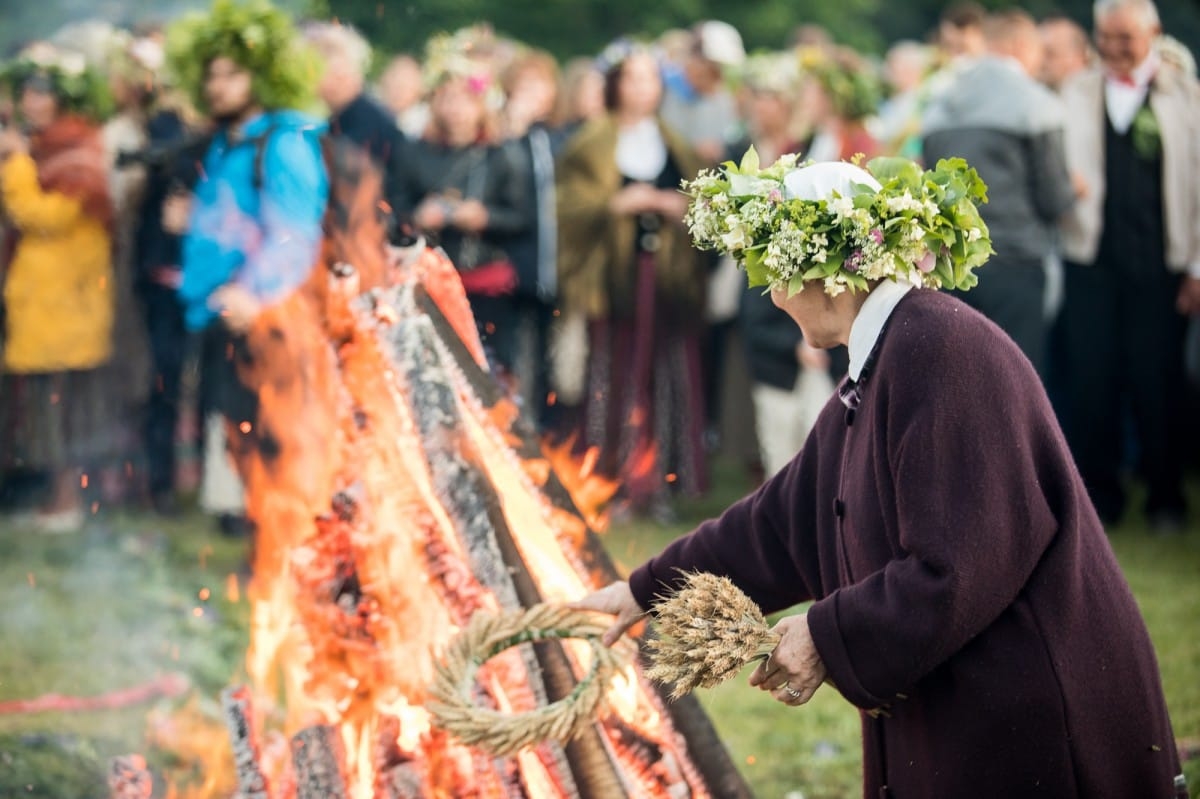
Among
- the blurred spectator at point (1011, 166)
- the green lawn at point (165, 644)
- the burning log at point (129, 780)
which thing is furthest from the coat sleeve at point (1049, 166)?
the burning log at point (129, 780)

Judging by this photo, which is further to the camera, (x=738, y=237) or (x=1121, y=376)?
(x=1121, y=376)

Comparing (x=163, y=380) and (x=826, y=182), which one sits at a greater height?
(x=826, y=182)

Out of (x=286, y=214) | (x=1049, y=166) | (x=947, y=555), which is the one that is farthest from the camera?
(x=1049, y=166)

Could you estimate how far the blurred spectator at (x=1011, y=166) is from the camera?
27.0ft

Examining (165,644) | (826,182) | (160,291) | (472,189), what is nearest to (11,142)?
(160,291)

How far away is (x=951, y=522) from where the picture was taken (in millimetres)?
3061

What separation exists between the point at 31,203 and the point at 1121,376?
615cm

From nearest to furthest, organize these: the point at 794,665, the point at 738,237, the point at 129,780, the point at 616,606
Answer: the point at 794,665 → the point at 738,237 → the point at 616,606 → the point at 129,780

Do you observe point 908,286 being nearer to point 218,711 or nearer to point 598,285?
point 218,711

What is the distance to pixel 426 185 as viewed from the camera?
8.97m

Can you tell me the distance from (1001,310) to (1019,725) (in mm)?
5389

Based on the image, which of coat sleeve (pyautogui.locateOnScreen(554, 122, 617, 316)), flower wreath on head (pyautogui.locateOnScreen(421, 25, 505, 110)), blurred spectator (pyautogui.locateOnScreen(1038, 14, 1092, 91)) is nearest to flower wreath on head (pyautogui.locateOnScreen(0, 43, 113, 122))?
flower wreath on head (pyautogui.locateOnScreen(421, 25, 505, 110))

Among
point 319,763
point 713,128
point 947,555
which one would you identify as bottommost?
point 319,763

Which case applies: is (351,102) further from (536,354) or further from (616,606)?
(616,606)
